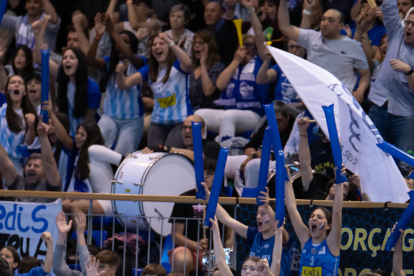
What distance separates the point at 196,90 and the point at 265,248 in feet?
11.2

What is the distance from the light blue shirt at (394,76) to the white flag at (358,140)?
215cm

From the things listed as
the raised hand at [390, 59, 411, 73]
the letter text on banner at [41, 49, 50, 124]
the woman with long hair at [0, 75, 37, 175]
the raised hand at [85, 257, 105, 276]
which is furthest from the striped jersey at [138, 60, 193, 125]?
the raised hand at [85, 257, 105, 276]

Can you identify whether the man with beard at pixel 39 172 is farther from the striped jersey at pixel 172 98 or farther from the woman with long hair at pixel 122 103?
the striped jersey at pixel 172 98

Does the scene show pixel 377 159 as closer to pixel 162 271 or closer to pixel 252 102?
pixel 162 271

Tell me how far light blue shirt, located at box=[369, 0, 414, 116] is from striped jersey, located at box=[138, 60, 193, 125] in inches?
89.0

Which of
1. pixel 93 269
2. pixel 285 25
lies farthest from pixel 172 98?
pixel 93 269

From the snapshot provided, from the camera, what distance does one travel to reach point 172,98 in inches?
320

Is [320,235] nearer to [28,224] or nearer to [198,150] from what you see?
[198,150]

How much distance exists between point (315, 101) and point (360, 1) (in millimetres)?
3926

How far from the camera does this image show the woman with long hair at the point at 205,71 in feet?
26.6

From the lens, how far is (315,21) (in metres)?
8.17

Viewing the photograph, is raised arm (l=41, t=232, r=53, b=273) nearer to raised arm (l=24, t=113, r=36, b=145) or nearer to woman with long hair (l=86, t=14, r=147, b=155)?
raised arm (l=24, t=113, r=36, b=145)

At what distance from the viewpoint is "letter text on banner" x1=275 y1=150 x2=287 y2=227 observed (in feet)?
14.9

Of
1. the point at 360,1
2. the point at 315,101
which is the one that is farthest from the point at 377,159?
the point at 360,1
